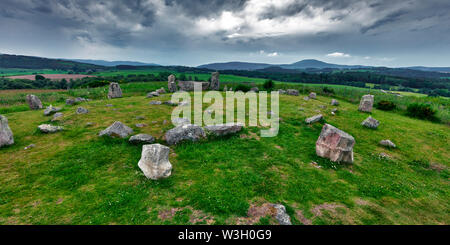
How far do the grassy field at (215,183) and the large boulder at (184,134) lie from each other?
1.67 feet

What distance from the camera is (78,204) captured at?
561 cm

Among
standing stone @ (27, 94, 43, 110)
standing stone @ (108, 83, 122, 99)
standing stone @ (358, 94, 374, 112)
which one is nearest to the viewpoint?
standing stone @ (27, 94, 43, 110)

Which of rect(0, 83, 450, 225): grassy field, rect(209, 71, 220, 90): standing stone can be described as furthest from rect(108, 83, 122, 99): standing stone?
rect(209, 71, 220, 90): standing stone

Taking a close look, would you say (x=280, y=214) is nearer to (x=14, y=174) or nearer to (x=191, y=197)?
(x=191, y=197)

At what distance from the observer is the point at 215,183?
22.8ft

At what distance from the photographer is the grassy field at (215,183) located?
5.46m

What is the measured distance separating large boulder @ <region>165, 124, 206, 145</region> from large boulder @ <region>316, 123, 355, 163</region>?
22.9 feet

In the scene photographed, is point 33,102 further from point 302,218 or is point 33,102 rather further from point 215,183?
point 302,218

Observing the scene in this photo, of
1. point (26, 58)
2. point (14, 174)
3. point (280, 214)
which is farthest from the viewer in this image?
point (26, 58)

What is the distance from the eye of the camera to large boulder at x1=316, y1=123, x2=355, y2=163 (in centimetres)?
892

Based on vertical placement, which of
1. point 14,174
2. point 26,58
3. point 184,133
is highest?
point 26,58

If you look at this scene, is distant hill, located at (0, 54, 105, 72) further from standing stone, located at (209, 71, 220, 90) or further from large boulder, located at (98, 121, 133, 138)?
large boulder, located at (98, 121, 133, 138)
